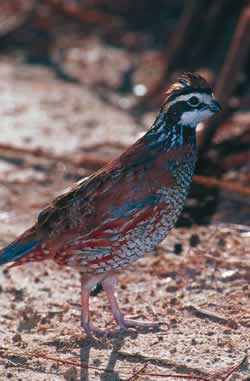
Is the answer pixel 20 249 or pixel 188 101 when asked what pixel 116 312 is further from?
pixel 188 101

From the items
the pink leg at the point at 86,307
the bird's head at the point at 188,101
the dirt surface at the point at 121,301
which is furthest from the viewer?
the pink leg at the point at 86,307

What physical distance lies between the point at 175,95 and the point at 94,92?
221 inches

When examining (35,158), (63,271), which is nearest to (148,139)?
(63,271)

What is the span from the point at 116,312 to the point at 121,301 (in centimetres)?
54

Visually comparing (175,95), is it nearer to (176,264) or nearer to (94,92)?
(176,264)

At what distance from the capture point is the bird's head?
593cm

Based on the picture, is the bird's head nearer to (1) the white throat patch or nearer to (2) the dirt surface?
(1) the white throat patch

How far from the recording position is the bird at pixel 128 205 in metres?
5.84

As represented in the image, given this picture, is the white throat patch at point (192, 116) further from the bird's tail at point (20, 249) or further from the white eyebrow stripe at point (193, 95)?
the bird's tail at point (20, 249)

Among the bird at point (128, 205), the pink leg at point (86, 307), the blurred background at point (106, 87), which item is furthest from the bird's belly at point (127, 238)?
the blurred background at point (106, 87)

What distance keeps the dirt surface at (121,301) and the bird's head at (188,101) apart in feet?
4.64

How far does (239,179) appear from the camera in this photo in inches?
346

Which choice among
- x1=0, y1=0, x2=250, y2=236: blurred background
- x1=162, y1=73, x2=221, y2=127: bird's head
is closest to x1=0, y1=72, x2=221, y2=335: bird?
x1=162, y1=73, x2=221, y2=127: bird's head

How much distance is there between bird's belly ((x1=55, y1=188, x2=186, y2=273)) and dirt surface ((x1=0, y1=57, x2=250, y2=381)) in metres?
0.58
